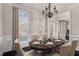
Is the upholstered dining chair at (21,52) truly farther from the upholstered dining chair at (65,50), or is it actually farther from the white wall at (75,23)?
the white wall at (75,23)

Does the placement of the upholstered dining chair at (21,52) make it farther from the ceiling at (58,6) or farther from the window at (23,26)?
the ceiling at (58,6)

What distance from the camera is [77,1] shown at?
1844mm

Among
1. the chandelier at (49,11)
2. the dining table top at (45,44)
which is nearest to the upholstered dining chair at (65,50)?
the dining table top at (45,44)

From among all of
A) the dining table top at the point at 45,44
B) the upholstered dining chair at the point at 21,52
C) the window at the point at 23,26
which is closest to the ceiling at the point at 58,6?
the window at the point at 23,26

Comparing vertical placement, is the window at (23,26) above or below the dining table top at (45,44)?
above

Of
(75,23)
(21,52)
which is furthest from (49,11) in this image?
(21,52)

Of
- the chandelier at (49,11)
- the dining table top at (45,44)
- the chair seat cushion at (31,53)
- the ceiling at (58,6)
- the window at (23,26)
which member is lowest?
the chair seat cushion at (31,53)

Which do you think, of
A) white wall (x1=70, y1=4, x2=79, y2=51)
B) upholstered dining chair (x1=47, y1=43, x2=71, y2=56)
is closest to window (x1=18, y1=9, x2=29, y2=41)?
upholstered dining chair (x1=47, y1=43, x2=71, y2=56)

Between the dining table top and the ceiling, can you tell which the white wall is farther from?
the dining table top

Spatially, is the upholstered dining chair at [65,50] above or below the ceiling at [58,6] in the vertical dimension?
below

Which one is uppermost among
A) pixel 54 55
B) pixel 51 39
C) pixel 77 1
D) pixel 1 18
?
pixel 77 1

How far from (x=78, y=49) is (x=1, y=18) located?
1.41 meters

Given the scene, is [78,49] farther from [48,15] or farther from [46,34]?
[48,15]

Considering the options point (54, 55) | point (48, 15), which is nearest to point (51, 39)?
point (54, 55)
